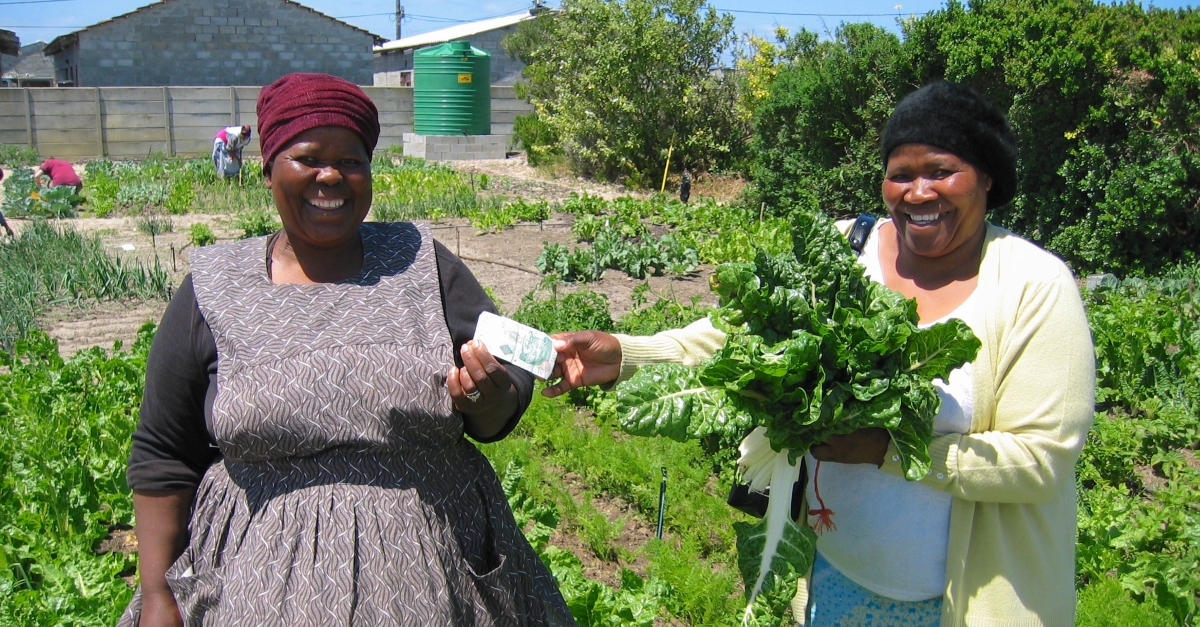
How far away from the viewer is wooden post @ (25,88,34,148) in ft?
67.2

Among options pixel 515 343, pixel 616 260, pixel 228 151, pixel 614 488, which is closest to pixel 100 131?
pixel 228 151

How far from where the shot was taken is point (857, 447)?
6.44ft

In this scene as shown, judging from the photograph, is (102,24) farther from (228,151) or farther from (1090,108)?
(1090,108)

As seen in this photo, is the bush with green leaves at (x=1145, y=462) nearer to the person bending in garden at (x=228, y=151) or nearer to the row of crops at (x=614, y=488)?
the row of crops at (x=614, y=488)

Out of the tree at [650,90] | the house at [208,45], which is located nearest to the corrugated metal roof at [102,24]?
the house at [208,45]

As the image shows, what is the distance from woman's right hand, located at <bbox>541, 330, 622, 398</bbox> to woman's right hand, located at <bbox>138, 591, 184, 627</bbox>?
3.12 ft

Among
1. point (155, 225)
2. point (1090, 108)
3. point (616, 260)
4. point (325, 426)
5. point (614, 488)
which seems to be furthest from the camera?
point (155, 225)

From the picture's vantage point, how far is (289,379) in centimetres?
179

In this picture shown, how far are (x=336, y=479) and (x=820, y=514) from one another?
113 centimetres

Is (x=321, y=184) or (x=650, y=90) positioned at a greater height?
(x=650, y=90)

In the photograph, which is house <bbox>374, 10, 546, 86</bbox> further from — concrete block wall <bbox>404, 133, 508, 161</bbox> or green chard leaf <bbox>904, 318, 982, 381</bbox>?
green chard leaf <bbox>904, 318, 982, 381</bbox>

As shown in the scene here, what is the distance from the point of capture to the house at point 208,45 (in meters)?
29.3

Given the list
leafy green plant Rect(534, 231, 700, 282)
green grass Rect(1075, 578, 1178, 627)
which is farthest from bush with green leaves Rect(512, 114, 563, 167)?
green grass Rect(1075, 578, 1178, 627)

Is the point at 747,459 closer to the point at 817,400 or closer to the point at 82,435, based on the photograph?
the point at 817,400
